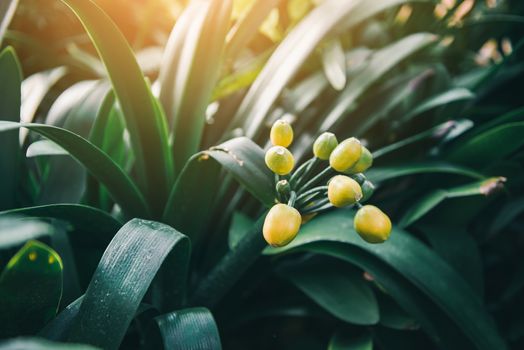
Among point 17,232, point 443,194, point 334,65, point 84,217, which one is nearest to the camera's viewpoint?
point 17,232

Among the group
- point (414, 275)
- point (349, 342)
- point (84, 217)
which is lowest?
point (349, 342)

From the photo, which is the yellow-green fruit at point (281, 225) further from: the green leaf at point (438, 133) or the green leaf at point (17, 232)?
the green leaf at point (438, 133)

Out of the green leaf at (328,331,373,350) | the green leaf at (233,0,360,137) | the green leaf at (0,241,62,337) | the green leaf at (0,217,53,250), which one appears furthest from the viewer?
the green leaf at (233,0,360,137)

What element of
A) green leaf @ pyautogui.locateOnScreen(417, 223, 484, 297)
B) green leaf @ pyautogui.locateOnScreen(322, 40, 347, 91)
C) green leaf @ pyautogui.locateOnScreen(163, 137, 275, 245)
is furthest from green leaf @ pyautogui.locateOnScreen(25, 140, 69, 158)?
green leaf @ pyautogui.locateOnScreen(417, 223, 484, 297)

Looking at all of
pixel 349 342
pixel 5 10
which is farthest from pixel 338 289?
pixel 5 10

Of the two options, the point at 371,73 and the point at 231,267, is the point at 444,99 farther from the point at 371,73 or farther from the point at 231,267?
the point at 231,267

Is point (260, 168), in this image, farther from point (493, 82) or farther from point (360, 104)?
point (493, 82)

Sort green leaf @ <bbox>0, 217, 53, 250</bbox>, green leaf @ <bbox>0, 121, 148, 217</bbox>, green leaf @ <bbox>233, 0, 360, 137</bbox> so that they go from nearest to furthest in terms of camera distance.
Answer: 1. green leaf @ <bbox>0, 217, 53, 250</bbox>
2. green leaf @ <bbox>0, 121, 148, 217</bbox>
3. green leaf @ <bbox>233, 0, 360, 137</bbox>

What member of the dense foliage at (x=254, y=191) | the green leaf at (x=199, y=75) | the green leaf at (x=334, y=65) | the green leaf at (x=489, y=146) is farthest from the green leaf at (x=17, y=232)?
the green leaf at (x=489, y=146)

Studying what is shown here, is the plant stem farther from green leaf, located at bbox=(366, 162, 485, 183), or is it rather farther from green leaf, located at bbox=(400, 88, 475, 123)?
green leaf, located at bbox=(400, 88, 475, 123)
